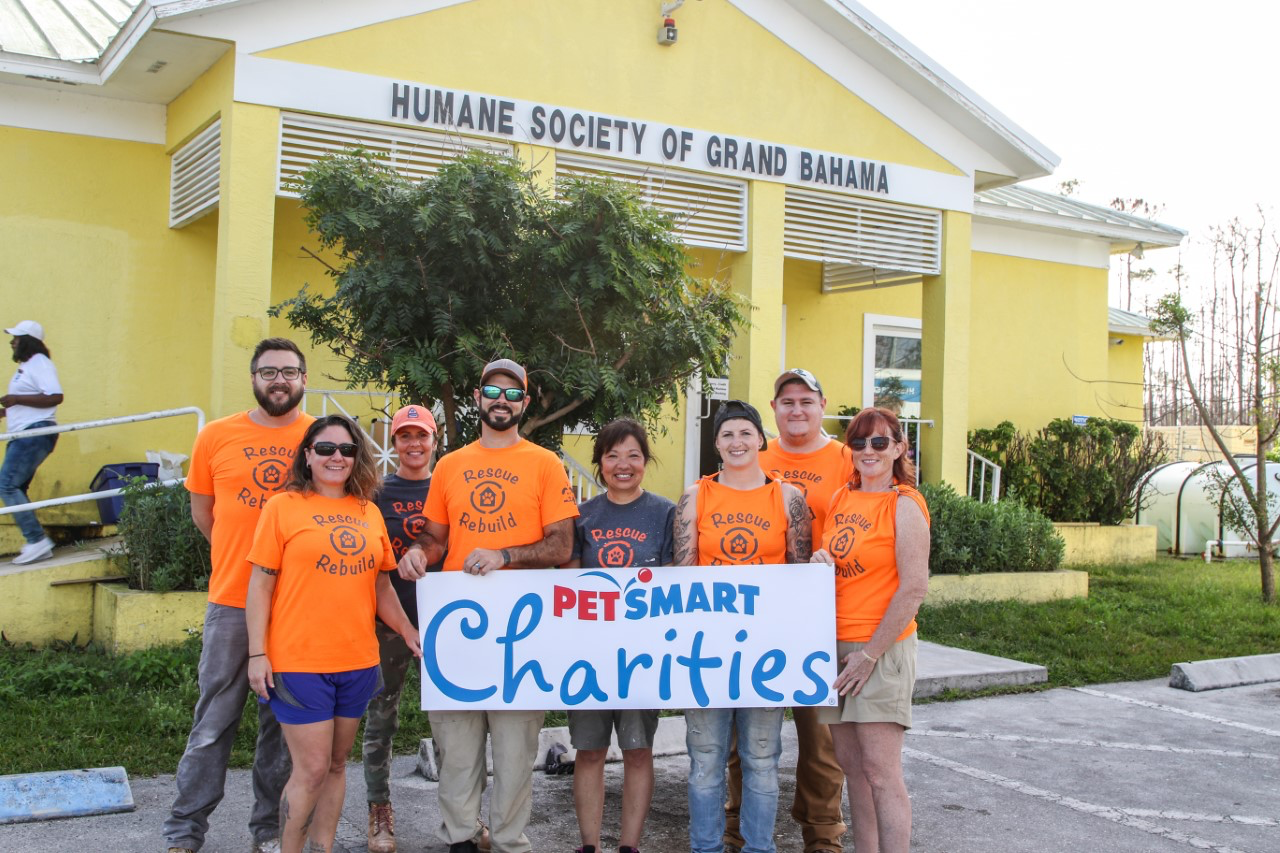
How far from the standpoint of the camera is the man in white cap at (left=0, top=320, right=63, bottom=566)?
778 cm

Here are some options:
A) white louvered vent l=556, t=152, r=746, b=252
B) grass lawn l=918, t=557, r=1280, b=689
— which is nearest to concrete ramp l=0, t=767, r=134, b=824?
grass lawn l=918, t=557, r=1280, b=689

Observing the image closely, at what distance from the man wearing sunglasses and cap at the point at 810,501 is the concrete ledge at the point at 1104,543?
901 centimetres

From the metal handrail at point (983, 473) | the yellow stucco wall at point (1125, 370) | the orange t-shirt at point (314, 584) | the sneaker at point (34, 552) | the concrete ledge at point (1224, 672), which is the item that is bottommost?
the concrete ledge at point (1224, 672)

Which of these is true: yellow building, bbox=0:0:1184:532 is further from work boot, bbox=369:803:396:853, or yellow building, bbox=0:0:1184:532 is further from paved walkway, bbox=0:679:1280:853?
work boot, bbox=369:803:396:853

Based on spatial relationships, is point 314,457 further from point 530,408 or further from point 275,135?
point 275,135

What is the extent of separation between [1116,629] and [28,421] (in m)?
8.63

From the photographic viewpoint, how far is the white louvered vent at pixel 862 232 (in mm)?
10922

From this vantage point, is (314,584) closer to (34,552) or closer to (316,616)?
(316,616)

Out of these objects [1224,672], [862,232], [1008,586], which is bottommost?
Result: [1224,672]

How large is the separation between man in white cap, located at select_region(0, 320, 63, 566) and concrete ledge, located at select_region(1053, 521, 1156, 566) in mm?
10182

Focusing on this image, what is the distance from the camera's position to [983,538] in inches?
404

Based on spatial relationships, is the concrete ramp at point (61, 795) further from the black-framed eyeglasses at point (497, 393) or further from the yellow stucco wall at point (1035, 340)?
the yellow stucco wall at point (1035, 340)

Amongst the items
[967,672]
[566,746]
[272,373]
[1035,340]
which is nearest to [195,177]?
[272,373]

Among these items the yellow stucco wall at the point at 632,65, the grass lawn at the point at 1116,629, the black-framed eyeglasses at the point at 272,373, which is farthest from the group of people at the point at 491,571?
the yellow stucco wall at the point at 632,65
